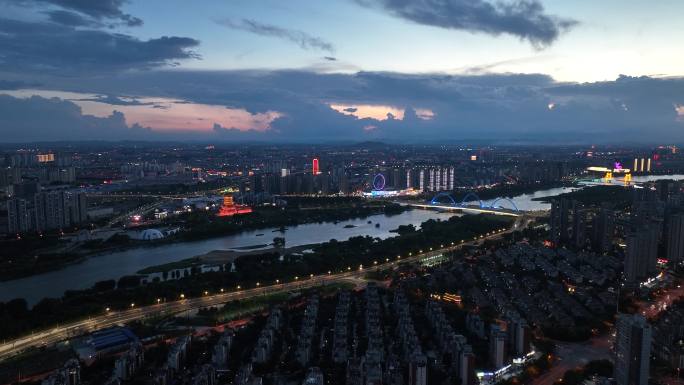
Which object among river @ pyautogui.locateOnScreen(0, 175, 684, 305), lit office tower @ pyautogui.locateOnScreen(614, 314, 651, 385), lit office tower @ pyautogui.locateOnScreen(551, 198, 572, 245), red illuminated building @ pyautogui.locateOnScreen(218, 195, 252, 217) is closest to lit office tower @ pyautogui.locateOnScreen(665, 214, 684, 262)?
lit office tower @ pyautogui.locateOnScreen(551, 198, 572, 245)

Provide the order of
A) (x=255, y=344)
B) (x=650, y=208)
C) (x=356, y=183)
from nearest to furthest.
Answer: (x=255, y=344)
(x=650, y=208)
(x=356, y=183)

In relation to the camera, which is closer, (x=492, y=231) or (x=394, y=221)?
(x=492, y=231)

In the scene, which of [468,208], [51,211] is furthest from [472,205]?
[51,211]

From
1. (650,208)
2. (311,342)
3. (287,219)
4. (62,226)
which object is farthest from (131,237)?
(650,208)

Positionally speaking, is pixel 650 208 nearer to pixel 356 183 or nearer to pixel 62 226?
pixel 356 183

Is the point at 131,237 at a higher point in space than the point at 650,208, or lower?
lower

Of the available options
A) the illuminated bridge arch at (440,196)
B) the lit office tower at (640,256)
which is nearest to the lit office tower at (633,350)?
the lit office tower at (640,256)

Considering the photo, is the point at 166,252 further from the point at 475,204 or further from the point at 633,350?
the point at 475,204

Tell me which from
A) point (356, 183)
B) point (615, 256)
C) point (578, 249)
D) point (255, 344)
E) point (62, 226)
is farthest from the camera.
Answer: point (356, 183)

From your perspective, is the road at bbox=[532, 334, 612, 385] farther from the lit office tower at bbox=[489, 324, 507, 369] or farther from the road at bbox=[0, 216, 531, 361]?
the road at bbox=[0, 216, 531, 361]
